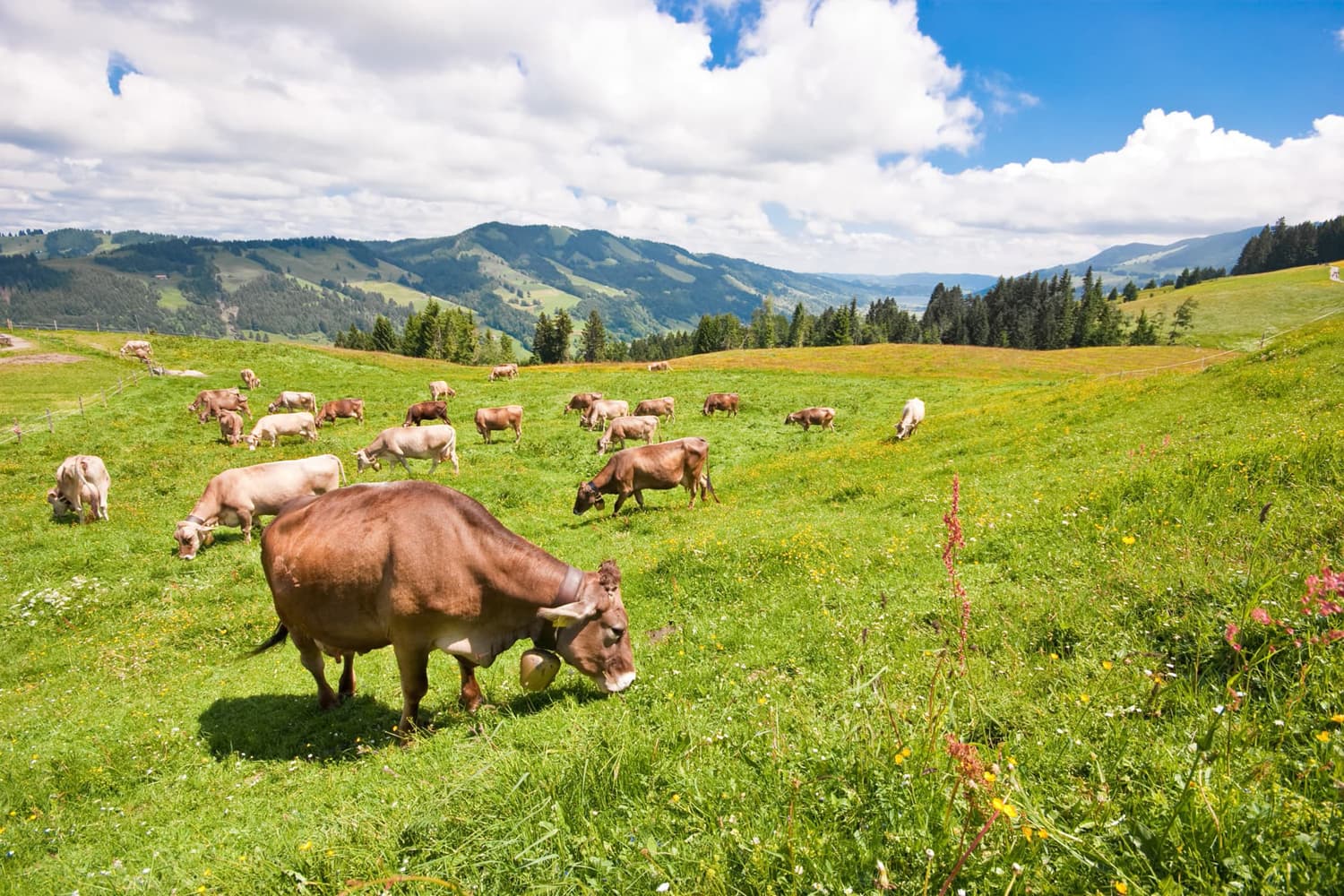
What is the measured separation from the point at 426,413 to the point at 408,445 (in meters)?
10.5

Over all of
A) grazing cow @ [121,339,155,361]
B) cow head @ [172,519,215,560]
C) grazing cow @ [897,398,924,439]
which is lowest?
cow head @ [172,519,215,560]

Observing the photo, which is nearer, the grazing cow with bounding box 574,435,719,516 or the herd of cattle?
the herd of cattle

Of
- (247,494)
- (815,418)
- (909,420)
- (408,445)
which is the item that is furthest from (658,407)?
(247,494)

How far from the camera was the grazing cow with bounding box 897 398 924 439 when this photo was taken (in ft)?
88.9

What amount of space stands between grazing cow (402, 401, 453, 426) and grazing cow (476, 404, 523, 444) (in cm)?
365

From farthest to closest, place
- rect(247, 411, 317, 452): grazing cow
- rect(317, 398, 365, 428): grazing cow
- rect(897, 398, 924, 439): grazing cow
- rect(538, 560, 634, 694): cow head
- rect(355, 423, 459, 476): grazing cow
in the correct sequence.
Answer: rect(317, 398, 365, 428): grazing cow
rect(247, 411, 317, 452): grazing cow
rect(897, 398, 924, 439): grazing cow
rect(355, 423, 459, 476): grazing cow
rect(538, 560, 634, 694): cow head

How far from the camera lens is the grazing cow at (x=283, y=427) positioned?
95.9 ft

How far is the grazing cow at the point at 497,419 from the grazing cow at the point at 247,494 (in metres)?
13.5

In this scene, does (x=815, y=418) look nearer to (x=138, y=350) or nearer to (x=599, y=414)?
(x=599, y=414)

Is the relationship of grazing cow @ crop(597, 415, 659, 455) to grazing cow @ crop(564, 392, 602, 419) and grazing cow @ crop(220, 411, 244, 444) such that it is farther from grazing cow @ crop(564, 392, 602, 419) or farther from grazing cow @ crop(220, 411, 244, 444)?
grazing cow @ crop(220, 411, 244, 444)

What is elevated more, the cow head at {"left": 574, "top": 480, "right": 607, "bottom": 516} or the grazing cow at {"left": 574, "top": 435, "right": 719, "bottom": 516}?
the grazing cow at {"left": 574, "top": 435, "right": 719, "bottom": 516}

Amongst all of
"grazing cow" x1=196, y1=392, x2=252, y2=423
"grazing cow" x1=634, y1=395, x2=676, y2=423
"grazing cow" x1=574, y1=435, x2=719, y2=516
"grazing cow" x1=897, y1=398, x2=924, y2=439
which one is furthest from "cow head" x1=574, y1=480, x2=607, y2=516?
"grazing cow" x1=196, y1=392, x2=252, y2=423

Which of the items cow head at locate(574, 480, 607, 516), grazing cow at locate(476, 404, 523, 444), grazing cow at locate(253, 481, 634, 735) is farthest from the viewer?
grazing cow at locate(476, 404, 523, 444)

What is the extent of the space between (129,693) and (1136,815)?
42.3 ft
